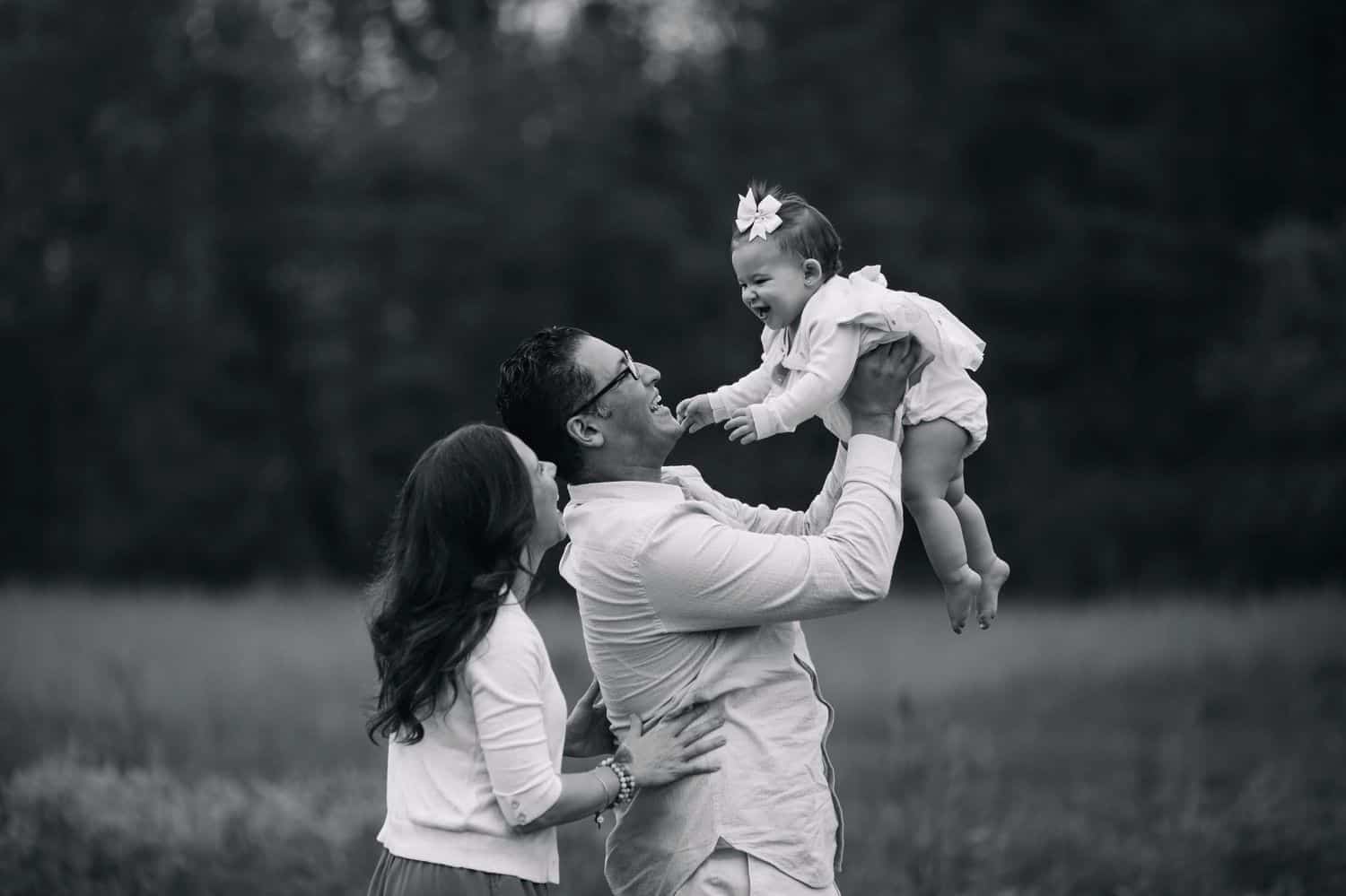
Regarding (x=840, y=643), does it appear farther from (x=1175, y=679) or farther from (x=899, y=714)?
(x=899, y=714)

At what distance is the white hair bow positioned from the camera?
3.78 m

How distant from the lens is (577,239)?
23.8 m

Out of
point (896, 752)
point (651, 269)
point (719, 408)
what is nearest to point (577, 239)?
point (651, 269)

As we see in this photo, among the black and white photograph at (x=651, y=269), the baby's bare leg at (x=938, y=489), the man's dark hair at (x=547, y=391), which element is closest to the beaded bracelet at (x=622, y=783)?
the man's dark hair at (x=547, y=391)

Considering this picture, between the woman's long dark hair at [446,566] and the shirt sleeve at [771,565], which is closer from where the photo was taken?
the shirt sleeve at [771,565]

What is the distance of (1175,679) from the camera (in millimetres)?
12086

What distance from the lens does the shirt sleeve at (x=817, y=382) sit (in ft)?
11.5

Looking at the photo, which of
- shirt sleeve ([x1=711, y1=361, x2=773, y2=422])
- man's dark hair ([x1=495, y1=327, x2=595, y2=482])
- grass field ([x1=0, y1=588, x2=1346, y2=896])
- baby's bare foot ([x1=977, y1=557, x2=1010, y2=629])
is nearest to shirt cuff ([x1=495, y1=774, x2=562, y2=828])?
man's dark hair ([x1=495, y1=327, x2=595, y2=482])

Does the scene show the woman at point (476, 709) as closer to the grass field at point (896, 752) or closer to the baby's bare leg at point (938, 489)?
the baby's bare leg at point (938, 489)

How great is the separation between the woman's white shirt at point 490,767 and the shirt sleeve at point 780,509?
1.69 ft

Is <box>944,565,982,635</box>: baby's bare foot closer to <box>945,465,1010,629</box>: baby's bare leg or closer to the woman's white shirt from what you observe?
<box>945,465,1010,629</box>: baby's bare leg

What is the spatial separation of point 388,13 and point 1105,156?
12850 mm

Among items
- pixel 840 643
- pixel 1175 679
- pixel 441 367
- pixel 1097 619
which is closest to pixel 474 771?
pixel 1175 679

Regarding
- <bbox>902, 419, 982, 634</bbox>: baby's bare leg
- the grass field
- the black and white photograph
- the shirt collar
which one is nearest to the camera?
the shirt collar
